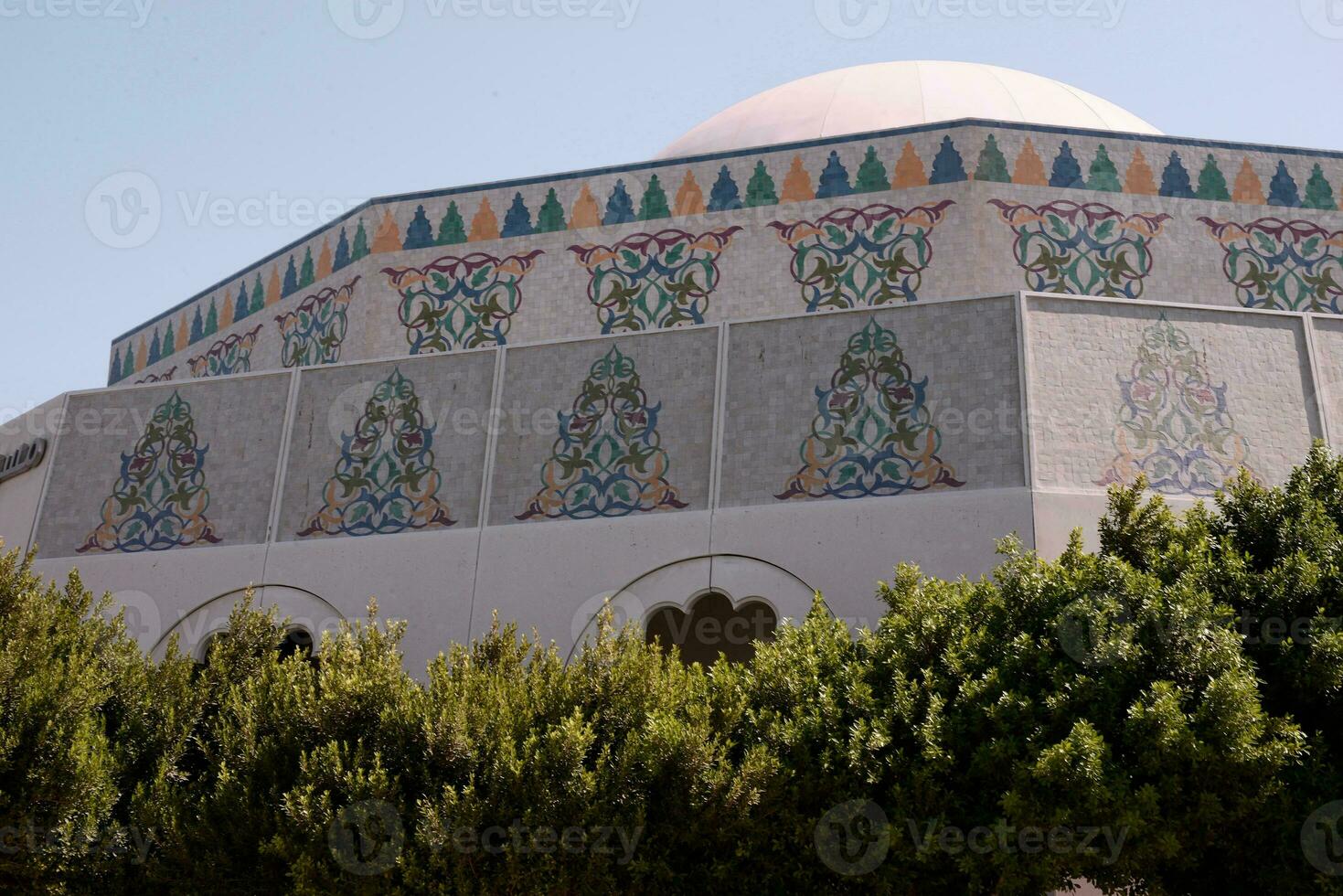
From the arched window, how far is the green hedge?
8.35 feet

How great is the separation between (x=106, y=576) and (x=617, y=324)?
11.3 ft

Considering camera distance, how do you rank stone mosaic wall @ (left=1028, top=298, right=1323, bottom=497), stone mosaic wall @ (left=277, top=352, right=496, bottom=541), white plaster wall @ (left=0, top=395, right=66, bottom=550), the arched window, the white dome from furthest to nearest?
the white dome → white plaster wall @ (left=0, top=395, right=66, bottom=550) → the arched window → stone mosaic wall @ (left=277, top=352, right=496, bottom=541) → stone mosaic wall @ (left=1028, top=298, right=1323, bottom=497)

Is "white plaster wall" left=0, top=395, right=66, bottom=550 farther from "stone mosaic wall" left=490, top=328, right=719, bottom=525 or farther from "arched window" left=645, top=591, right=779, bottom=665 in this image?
"arched window" left=645, top=591, right=779, bottom=665

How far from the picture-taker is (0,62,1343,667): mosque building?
24.2 feet

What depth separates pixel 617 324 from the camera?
944 cm

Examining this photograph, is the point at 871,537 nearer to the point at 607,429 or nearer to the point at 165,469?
the point at 607,429

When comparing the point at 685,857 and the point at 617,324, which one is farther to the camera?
the point at 617,324

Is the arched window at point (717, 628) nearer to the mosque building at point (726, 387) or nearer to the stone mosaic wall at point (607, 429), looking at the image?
the mosque building at point (726, 387)

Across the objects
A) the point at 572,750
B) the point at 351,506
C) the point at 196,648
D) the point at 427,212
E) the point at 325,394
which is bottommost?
the point at 572,750

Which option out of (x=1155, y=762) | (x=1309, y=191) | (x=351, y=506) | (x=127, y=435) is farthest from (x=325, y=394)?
(x=1309, y=191)

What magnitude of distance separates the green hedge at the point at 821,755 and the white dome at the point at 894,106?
493cm

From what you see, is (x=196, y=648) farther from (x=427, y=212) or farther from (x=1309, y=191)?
(x=1309, y=191)

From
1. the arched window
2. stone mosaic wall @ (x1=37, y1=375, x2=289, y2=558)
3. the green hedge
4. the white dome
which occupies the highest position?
the white dome

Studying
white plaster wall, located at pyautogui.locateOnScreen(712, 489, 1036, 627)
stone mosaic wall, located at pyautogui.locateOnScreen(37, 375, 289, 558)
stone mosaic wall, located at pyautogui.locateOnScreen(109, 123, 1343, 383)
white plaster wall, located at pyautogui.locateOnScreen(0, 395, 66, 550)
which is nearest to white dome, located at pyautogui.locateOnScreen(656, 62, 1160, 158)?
stone mosaic wall, located at pyautogui.locateOnScreen(109, 123, 1343, 383)
